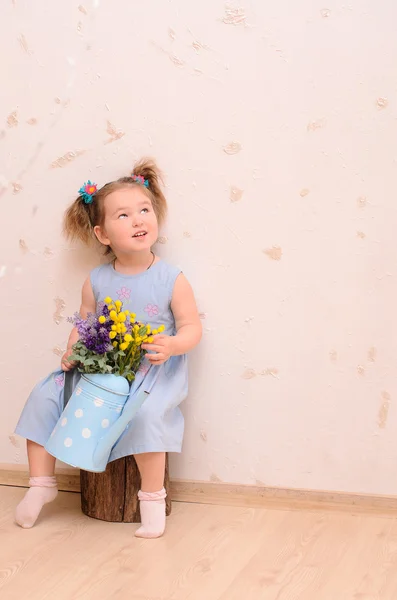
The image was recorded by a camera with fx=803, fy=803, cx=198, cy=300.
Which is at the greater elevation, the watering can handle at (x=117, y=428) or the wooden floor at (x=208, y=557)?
the watering can handle at (x=117, y=428)

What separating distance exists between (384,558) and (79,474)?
819mm

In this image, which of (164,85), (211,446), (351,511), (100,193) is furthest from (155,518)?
(164,85)

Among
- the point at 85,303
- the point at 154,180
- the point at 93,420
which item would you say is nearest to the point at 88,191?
the point at 154,180

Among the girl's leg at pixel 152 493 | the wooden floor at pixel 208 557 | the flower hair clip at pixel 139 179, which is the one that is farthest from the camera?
the flower hair clip at pixel 139 179

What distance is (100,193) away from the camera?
6.29 feet

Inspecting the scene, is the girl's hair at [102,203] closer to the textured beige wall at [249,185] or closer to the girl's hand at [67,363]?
the textured beige wall at [249,185]

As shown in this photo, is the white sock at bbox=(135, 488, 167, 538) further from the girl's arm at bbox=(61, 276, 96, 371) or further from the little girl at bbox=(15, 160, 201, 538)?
the girl's arm at bbox=(61, 276, 96, 371)

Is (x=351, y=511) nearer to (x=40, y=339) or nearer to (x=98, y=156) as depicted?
(x=40, y=339)

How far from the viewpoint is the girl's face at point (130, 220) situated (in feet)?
6.11

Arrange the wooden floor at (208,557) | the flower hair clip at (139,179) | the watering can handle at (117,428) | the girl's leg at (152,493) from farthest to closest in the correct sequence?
the flower hair clip at (139,179), the girl's leg at (152,493), the watering can handle at (117,428), the wooden floor at (208,557)

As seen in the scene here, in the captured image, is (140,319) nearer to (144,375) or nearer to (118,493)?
(144,375)

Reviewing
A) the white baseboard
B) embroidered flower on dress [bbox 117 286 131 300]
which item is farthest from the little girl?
the white baseboard

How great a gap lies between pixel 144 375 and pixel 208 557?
17.4 inches

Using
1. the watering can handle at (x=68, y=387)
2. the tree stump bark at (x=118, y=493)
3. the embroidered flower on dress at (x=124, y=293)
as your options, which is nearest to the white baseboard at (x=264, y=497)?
the tree stump bark at (x=118, y=493)
